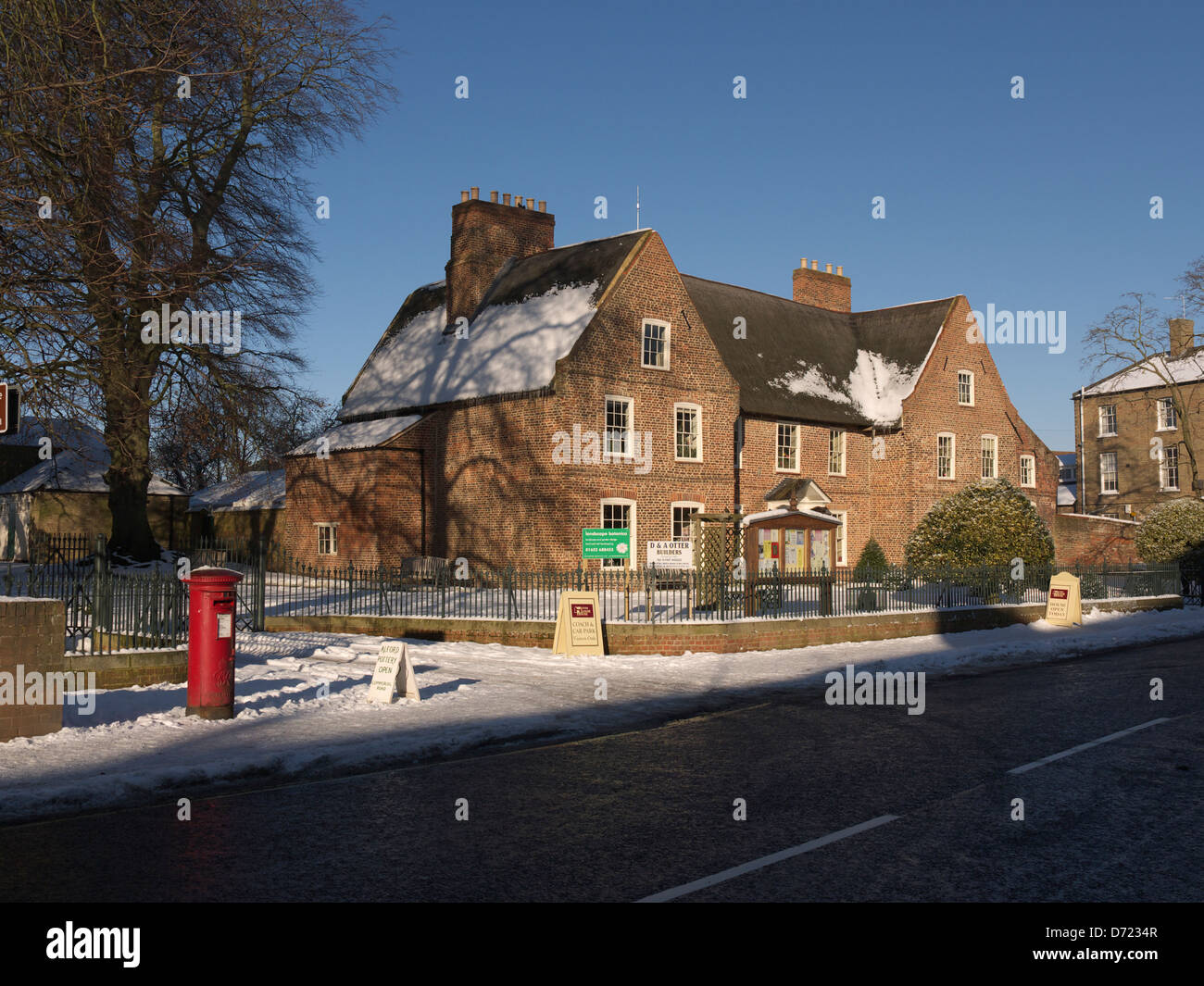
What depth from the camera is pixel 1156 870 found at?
20.7ft

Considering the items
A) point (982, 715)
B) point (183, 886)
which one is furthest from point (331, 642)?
point (183, 886)

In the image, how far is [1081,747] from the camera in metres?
10.4

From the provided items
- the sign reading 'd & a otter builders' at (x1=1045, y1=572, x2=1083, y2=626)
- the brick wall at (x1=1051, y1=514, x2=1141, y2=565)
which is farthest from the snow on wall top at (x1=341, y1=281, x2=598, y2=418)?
the brick wall at (x1=1051, y1=514, x2=1141, y2=565)

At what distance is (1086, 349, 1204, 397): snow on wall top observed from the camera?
59875 millimetres

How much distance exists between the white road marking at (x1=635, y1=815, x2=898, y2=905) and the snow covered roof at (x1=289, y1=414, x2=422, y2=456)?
28.8 meters

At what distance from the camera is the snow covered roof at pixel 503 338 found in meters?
32.7

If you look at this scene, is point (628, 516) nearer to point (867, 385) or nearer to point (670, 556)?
point (670, 556)

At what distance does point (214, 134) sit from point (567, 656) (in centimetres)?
2033

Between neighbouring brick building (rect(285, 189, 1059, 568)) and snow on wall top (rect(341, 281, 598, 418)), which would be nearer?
neighbouring brick building (rect(285, 189, 1059, 568))

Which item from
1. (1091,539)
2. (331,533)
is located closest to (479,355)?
(331,533)

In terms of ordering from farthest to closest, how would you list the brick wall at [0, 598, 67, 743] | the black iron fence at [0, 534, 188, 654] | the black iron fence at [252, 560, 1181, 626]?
1. the black iron fence at [252, 560, 1181, 626]
2. the black iron fence at [0, 534, 188, 654]
3. the brick wall at [0, 598, 67, 743]

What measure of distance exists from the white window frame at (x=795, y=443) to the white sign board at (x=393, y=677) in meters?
27.1

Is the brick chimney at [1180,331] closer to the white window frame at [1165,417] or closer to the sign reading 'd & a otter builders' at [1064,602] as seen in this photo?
the white window frame at [1165,417]

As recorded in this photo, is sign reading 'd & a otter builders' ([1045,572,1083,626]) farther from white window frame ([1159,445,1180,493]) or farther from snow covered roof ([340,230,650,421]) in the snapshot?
white window frame ([1159,445,1180,493])
